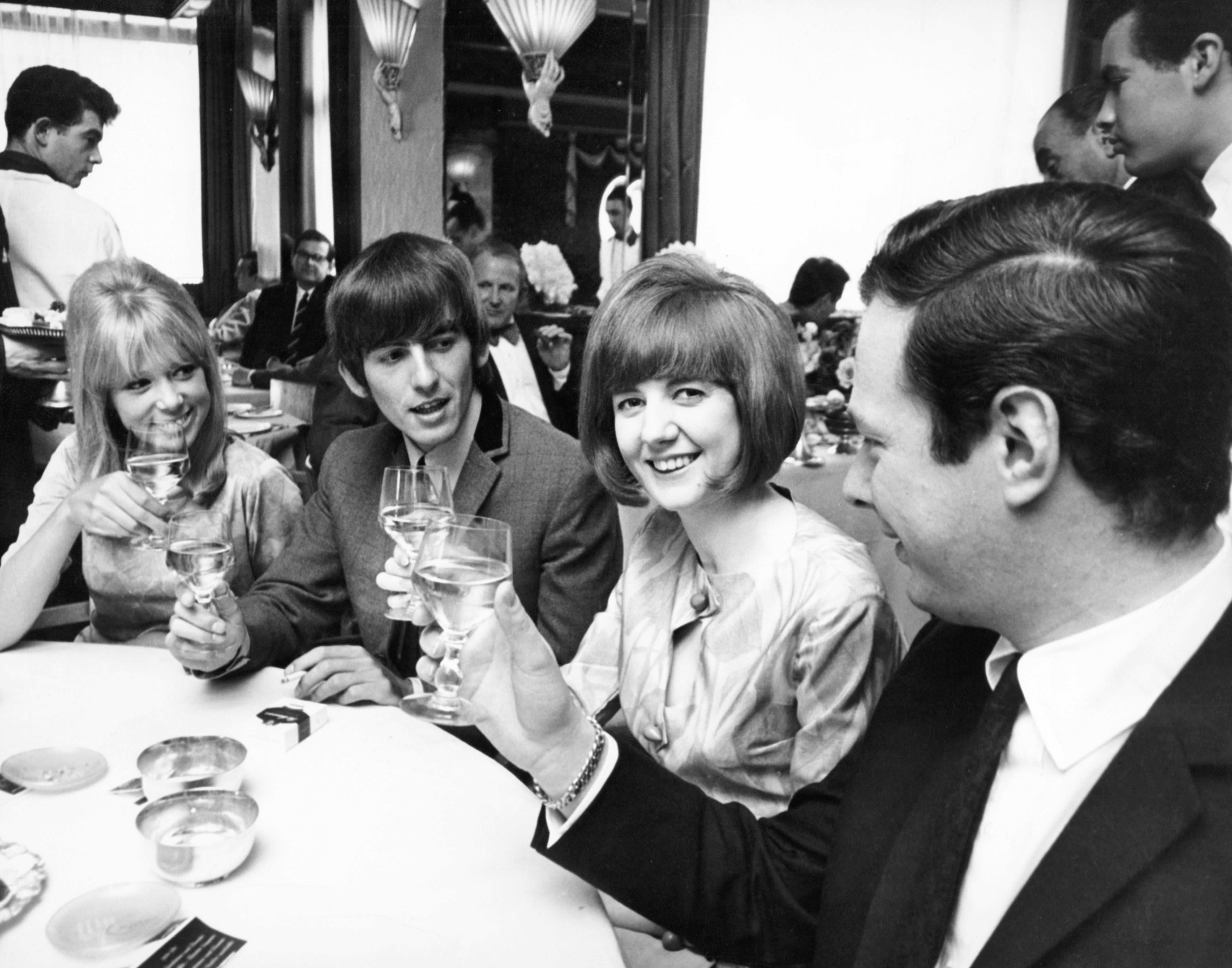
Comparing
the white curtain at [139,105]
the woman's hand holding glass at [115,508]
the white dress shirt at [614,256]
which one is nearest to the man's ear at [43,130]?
the white curtain at [139,105]

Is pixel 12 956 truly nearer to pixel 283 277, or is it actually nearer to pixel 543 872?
pixel 543 872

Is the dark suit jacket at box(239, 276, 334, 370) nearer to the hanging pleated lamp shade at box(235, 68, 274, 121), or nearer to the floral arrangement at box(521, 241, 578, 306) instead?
the hanging pleated lamp shade at box(235, 68, 274, 121)

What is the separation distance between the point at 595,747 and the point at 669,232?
9.42 feet

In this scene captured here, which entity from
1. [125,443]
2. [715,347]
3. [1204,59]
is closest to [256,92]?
[125,443]

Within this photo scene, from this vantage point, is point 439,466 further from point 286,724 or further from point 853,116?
point 853,116

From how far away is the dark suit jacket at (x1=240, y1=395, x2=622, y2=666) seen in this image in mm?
1930

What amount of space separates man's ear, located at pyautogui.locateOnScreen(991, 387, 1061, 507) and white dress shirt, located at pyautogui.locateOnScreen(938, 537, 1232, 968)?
5.8 inches

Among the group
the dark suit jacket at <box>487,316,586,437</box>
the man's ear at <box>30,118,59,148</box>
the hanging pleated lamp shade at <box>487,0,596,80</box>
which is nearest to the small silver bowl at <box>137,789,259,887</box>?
the man's ear at <box>30,118,59,148</box>

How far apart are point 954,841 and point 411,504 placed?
102 cm

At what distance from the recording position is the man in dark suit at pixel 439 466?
193 centimetres

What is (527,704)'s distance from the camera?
0.96m

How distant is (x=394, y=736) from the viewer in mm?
1345


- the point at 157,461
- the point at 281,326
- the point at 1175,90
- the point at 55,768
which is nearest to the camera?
the point at 55,768

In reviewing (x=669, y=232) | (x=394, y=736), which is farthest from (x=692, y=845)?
(x=669, y=232)
